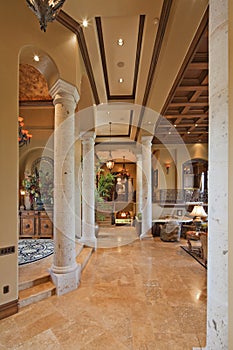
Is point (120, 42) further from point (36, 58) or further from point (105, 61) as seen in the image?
point (36, 58)

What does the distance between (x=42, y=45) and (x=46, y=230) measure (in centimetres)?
521

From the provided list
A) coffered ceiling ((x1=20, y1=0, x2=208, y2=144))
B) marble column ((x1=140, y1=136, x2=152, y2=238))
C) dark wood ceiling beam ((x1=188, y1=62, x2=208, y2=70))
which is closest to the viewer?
coffered ceiling ((x1=20, y1=0, x2=208, y2=144))

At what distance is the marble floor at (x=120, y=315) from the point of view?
2332 mm

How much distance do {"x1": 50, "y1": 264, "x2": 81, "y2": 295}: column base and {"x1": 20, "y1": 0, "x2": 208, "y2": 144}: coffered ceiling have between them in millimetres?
3643

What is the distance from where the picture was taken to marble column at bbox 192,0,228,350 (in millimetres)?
1087

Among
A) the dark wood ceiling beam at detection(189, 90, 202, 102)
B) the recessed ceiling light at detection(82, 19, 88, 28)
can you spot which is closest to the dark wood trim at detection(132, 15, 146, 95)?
the recessed ceiling light at detection(82, 19, 88, 28)

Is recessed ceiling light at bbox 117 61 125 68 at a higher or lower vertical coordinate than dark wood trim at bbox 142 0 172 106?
higher

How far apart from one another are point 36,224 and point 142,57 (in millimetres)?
5474

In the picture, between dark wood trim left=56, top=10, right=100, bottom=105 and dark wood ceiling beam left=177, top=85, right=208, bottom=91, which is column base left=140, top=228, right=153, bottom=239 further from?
dark wood trim left=56, top=10, right=100, bottom=105

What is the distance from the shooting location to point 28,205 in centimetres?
728

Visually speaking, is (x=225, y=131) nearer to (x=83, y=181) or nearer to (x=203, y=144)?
(x=83, y=181)

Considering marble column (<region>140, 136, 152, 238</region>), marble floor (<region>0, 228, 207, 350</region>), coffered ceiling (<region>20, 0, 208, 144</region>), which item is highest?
coffered ceiling (<region>20, 0, 208, 144</region>)

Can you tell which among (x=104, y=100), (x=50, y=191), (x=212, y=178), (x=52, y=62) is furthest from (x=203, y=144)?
(x=212, y=178)

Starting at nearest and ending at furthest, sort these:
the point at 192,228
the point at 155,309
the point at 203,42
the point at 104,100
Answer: the point at 155,309
the point at 203,42
the point at 104,100
the point at 192,228
